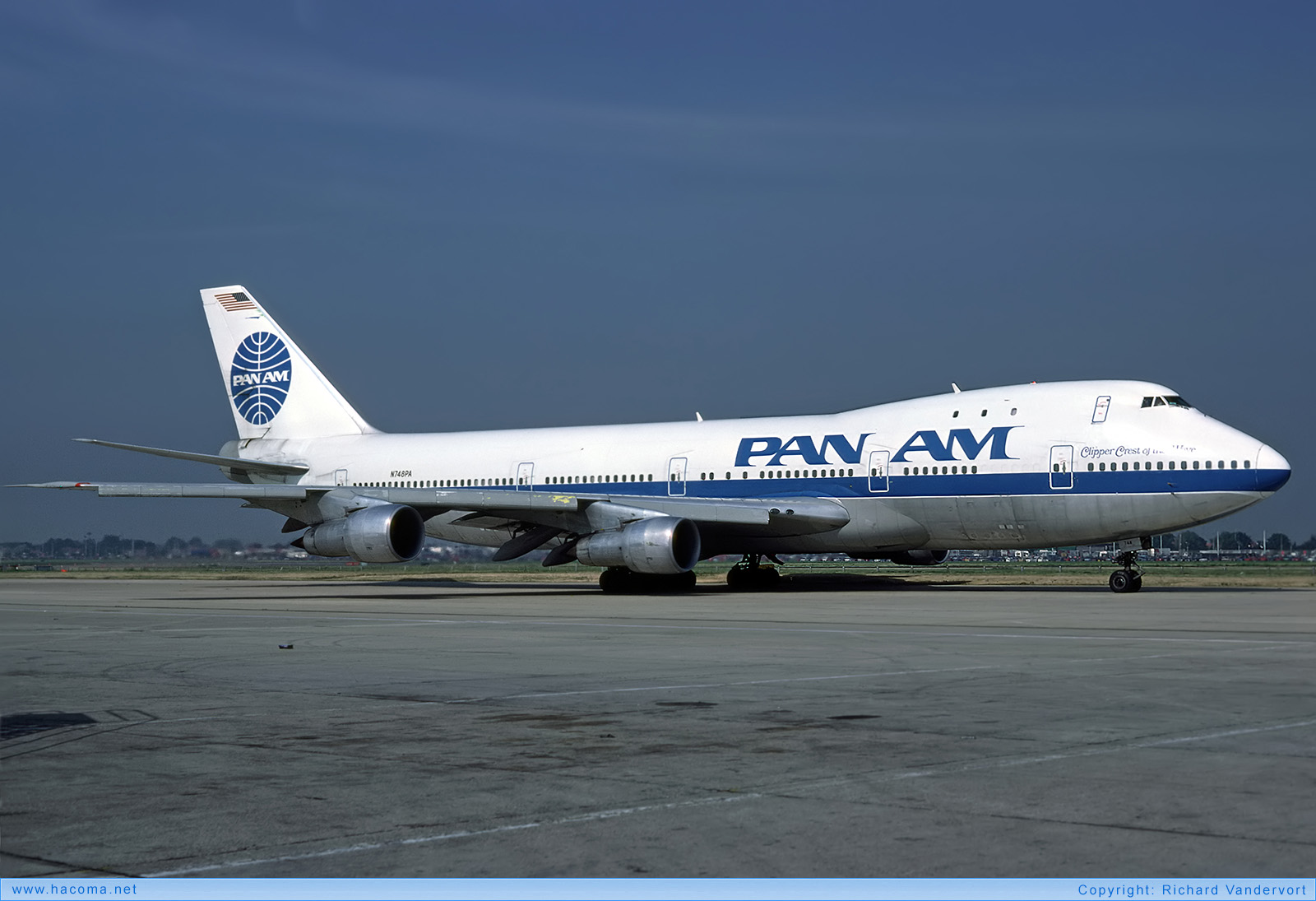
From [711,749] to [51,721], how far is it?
190 inches

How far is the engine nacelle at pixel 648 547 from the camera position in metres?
29.9

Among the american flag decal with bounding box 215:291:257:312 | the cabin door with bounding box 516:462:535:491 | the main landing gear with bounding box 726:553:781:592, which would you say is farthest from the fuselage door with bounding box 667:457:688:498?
the american flag decal with bounding box 215:291:257:312

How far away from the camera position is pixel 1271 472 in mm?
27500

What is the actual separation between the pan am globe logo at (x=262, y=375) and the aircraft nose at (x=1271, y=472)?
28.2 metres

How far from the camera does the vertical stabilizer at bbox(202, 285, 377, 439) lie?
140ft

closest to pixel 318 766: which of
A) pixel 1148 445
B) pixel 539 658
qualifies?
pixel 539 658

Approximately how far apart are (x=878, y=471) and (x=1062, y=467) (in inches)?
162

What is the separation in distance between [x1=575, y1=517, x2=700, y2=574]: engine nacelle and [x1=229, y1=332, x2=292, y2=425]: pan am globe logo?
1601 centimetres

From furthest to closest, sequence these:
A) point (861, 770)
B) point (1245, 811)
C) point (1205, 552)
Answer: point (1205, 552) < point (861, 770) < point (1245, 811)

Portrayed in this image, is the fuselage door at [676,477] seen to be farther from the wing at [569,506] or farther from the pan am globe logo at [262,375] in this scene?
the pan am globe logo at [262,375]

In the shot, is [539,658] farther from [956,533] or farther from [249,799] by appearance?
[956,533]

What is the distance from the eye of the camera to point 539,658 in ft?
48.5

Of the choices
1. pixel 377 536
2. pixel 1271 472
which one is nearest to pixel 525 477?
pixel 377 536

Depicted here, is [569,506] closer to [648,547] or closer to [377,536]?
[648,547]
